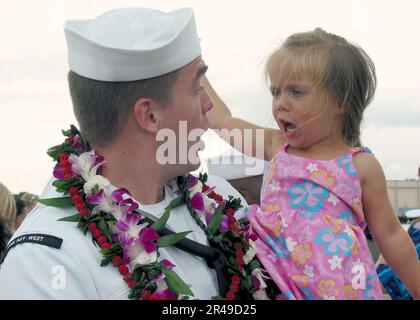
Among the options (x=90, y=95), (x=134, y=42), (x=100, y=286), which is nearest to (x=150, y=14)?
(x=134, y=42)

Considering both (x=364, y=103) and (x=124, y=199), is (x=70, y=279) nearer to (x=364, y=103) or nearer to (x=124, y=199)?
(x=124, y=199)

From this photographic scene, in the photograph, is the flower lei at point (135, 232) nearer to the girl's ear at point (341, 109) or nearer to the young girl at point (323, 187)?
the young girl at point (323, 187)

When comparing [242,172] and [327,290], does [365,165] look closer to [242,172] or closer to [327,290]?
[327,290]

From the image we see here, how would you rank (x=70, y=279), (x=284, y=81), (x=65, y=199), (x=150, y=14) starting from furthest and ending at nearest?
(x=284, y=81), (x=150, y=14), (x=65, y=199), (x=70, y=279)

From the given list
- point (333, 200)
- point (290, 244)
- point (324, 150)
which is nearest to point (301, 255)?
point (290, 244)

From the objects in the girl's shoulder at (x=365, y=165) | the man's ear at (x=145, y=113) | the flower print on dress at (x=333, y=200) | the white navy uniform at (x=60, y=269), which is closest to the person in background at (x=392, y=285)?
the girl's shoulder at (x=365, y=165)

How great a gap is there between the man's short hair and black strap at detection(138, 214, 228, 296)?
1.02ft

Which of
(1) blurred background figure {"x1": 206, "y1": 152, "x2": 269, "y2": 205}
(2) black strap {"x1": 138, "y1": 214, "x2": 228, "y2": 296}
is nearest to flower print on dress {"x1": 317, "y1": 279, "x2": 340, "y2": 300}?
(2) black strap {"x1": 138, "y1": 214, "x2": 228, "y2": 296}

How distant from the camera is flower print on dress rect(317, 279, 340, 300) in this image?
2.68m

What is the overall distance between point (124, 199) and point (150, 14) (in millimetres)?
681
